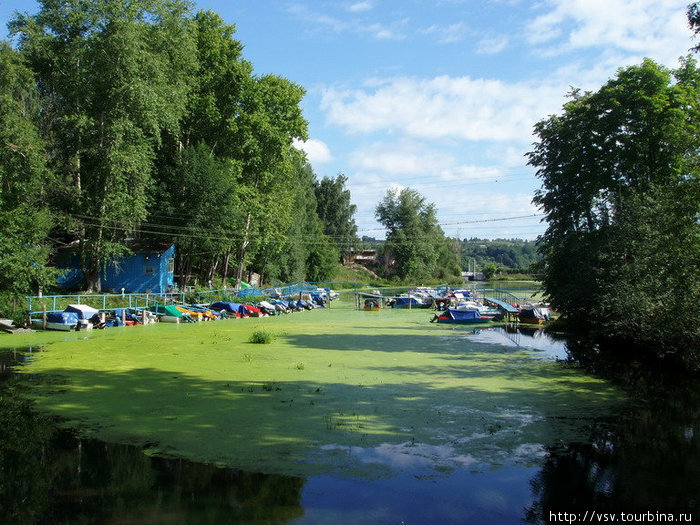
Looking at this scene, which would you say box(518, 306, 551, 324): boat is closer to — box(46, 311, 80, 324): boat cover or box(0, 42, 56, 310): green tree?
box(46, 311, 80, 324): boat cover

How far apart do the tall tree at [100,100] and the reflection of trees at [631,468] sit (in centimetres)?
2650

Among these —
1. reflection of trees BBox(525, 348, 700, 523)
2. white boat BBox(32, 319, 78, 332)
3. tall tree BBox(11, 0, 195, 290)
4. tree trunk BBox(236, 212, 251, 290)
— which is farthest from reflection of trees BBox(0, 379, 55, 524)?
tree trunk BBox(236, 212, 251, 290)

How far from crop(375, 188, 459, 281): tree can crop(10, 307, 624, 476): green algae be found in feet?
193

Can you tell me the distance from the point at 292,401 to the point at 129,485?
4.31 meters

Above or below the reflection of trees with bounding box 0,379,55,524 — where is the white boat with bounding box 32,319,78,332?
above

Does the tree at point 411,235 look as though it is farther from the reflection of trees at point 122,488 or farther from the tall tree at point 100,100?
the reflection of trees at point 122,488

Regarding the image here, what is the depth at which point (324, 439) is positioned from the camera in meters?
7.95

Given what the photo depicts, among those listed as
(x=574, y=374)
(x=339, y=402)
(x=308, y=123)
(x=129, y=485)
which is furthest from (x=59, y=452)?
(x=308, y=123)

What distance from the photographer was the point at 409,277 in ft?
254

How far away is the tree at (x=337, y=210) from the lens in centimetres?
8175

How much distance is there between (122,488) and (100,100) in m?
27.2

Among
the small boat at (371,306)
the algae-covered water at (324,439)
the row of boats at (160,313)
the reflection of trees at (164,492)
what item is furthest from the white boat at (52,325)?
the small boat at (371,306)

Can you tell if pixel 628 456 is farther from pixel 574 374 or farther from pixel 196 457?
pixel 574 374

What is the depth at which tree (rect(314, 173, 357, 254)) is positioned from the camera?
8175 cm
